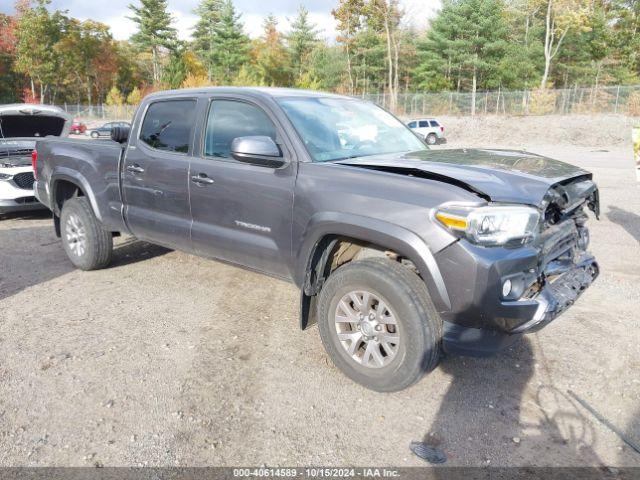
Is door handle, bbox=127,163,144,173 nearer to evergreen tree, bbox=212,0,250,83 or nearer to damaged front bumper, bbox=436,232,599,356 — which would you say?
damaged front bumper, bbox=436,232,599,356

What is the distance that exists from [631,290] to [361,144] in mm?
3034

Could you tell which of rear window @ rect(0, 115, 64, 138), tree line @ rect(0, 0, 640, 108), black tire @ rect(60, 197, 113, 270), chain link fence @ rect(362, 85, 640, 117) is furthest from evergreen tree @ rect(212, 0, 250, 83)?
black tire @ rect(60, 197, 113, 270)

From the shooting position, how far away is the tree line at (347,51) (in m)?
46.7

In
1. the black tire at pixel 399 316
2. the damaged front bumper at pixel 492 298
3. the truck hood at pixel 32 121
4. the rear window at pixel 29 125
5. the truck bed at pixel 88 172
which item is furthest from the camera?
the rear window at pixel 29 125

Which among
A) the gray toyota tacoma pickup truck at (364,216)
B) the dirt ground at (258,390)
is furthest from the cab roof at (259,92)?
the dirt ground at (258,390)

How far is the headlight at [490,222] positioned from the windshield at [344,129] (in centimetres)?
116

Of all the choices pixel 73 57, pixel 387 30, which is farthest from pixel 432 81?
pixel 73 57

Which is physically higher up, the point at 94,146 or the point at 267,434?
the point at 94,146

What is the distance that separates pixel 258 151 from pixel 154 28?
2563 inches

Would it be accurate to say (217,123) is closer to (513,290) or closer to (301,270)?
(301,270)

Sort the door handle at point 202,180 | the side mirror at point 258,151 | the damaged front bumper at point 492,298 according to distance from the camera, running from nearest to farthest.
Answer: the damaged front bumper at point 492,298, the side mirror at point 258,151, the door handle at point 202,180

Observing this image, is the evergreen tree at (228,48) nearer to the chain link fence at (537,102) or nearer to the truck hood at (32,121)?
the chain link fence at (537,102)

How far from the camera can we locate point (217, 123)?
4.22 m

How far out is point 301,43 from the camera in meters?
60.8
